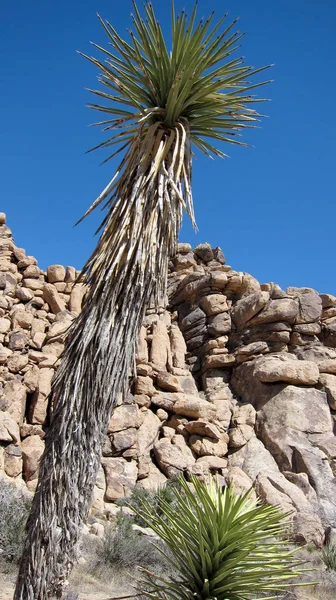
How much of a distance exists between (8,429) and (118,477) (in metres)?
2.97

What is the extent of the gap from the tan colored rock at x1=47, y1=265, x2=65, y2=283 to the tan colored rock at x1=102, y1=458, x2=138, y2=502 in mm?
7400

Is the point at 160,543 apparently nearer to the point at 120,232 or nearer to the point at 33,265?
the point at 120,232

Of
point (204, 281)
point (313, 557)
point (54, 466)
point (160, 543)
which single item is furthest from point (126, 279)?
point (204, 281)

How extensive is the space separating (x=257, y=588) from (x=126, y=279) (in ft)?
10.0

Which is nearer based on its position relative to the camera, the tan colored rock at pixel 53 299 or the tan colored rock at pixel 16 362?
the tan colored rock at pixel 16 362

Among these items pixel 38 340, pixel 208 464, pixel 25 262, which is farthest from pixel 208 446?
pixel 25 262

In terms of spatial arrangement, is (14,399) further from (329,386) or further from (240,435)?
(329,386)

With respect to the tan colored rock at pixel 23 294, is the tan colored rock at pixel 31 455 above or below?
below

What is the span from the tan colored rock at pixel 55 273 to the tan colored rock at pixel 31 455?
6.97 meters

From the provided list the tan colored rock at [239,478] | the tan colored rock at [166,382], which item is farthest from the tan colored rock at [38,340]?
the tan colored rock at [239,478]

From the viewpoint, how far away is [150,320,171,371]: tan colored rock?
57.7 ft

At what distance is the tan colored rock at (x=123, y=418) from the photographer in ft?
48.9

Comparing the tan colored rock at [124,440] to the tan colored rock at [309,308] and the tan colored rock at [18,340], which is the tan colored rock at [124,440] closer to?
the tan colored rock at [18,340]

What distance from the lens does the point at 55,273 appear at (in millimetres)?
19406
